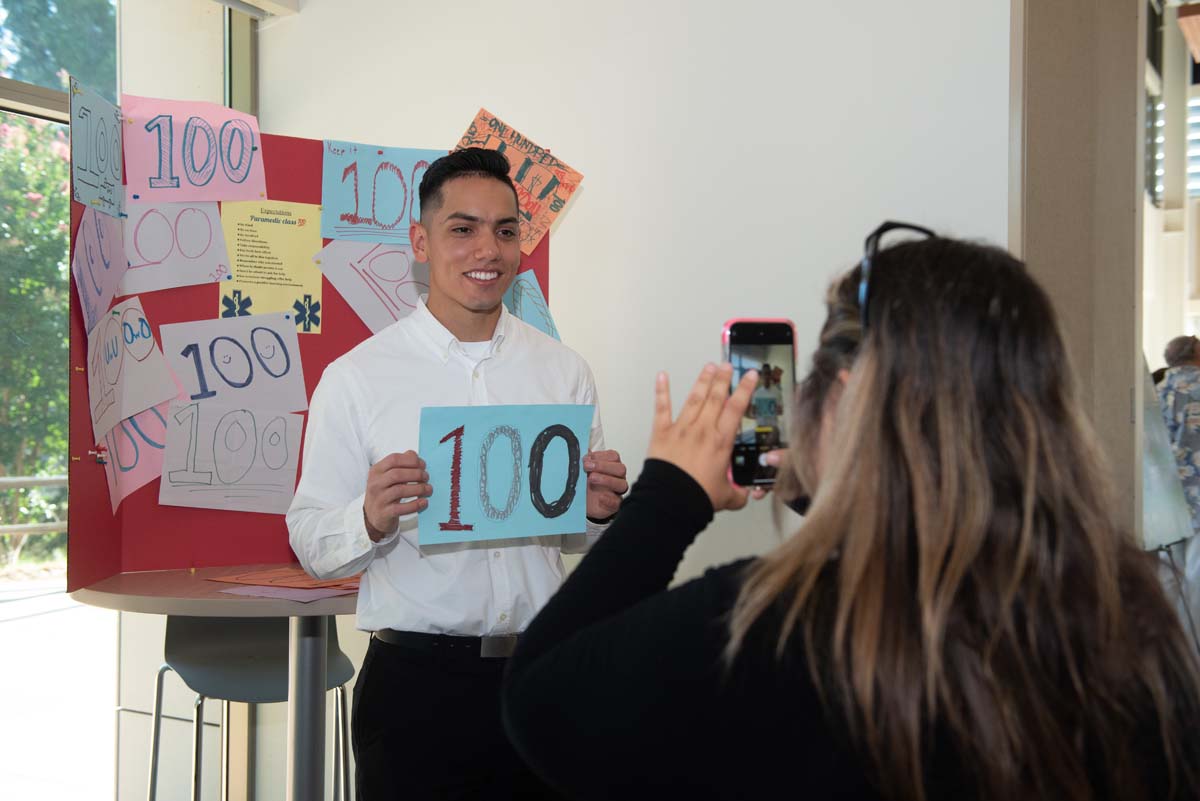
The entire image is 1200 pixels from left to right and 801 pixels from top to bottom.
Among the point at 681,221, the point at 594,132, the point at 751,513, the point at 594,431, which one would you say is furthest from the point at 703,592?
the point at 594,132

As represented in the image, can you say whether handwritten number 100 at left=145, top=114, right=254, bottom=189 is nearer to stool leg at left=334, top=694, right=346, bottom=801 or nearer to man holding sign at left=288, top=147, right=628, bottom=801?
man holding sign at left=288, top=147, right=628, bottom=801

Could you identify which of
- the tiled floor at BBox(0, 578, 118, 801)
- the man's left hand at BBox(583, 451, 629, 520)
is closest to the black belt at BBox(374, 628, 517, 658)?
the man's left hand at BBox(583, 451, 629, 520)

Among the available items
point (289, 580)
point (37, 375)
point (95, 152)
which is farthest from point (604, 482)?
point (37, 375)

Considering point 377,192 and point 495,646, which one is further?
point 377,192

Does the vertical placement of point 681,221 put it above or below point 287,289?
above

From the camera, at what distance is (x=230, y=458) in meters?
2.48

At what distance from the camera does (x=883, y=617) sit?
2.39 ft

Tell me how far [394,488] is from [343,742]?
1517mm

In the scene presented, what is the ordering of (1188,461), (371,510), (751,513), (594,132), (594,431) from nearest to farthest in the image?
(371,510) → (594,431) → (751,513) → (594,132) → (1188,461)

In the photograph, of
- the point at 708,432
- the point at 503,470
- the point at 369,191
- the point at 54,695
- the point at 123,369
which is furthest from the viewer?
the point at 54,695

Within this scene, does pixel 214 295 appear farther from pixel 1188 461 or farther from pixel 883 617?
pixel 1188 461

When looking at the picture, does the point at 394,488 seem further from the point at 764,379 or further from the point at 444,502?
the point at 764,379

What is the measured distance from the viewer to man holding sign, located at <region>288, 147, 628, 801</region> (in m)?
1.64

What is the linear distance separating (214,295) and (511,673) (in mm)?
1910
